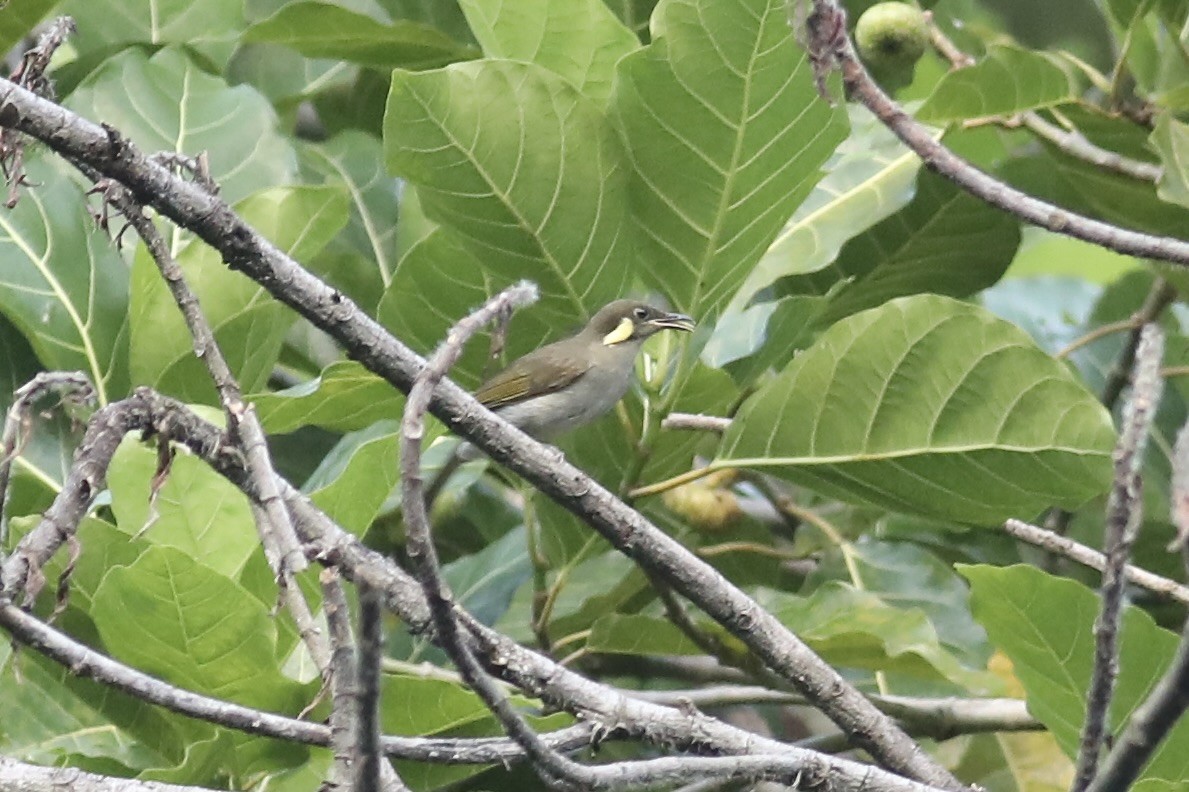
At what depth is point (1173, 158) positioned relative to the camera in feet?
8.48

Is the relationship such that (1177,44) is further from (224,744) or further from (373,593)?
(373,593)

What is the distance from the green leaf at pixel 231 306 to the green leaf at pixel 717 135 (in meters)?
0.51

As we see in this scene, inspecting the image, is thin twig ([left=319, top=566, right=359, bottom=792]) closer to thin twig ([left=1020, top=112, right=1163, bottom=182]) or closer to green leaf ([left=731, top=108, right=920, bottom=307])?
green leaf ([left=731, top=108, right=920, bottom=307])

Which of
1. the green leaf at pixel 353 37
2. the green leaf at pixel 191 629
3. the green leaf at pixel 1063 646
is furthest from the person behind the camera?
the green leaf at pixel 353 37

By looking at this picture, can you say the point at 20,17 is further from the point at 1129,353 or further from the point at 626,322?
the point at 1129,353

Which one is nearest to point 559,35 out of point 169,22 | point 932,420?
point 932,420

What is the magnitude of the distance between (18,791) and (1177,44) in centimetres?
239

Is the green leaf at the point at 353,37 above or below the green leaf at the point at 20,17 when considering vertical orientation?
below

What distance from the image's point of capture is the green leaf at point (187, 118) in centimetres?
284

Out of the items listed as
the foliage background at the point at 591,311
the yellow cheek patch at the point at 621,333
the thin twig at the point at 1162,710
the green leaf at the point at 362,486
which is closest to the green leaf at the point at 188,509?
the foliage background at the point at 591,311

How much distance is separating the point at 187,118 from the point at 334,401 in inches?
31.1

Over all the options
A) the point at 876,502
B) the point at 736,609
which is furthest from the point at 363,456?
the point at 876,502

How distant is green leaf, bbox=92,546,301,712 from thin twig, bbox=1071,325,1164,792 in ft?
3.49

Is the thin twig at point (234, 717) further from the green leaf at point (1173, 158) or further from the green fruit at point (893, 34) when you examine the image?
the green fruit at point (893, 34)
